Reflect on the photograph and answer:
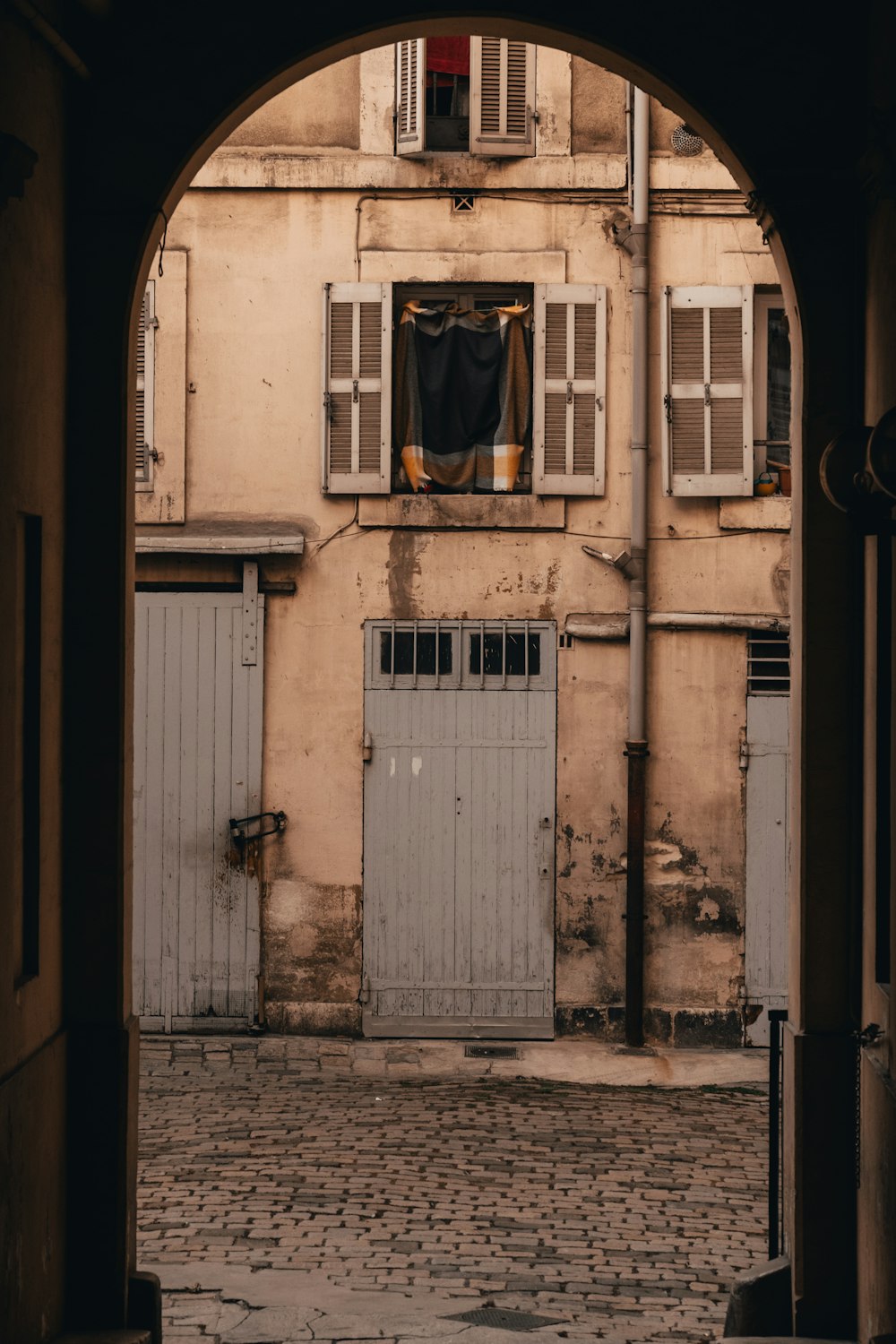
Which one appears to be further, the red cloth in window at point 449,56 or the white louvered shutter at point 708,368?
the red cloth in window at point 449,56

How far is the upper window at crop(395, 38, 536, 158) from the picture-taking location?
37.8ft

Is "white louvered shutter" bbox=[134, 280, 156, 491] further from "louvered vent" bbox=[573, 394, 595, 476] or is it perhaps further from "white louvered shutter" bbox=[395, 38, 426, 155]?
"louvered vent" bbox=[573, 394, 595, 476]

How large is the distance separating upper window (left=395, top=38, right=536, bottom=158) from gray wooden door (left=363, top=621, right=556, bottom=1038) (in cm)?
384

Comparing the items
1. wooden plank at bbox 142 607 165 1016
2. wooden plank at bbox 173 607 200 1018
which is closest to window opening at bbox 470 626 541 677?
wooden plank at bbox 173 607 200 1018

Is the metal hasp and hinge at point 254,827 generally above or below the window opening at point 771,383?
below

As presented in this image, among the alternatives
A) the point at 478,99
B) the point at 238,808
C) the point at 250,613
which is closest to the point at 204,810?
the point at 238,808

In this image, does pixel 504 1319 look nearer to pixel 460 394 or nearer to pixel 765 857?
pixel 765 857

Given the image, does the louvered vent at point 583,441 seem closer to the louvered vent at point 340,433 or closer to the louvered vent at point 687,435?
the louvered vent at point 687,435

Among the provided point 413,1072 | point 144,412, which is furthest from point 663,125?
point 413,1072

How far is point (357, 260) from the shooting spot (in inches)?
458

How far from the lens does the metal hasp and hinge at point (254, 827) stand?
454 inches

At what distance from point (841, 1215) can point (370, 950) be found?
641 cm

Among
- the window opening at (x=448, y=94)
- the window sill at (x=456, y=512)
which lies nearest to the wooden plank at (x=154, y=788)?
the window sill at (x=456, y=512)

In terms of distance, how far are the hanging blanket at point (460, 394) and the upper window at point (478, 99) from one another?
117 centimetres
